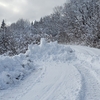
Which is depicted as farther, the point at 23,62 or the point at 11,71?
the point at 23,62

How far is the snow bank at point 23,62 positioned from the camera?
8.09 metres

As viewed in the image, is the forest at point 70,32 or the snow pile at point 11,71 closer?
the snow pile at point 11,71

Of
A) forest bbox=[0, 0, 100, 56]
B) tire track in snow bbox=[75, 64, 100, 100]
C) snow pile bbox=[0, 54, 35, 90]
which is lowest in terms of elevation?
tire track in snow bbox=[75, 64, 100, 100]

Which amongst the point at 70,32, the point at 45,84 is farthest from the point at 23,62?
the point at 70,32

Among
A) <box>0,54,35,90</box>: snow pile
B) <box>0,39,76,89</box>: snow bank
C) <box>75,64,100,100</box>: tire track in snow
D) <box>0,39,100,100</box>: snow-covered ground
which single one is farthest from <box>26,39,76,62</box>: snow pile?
<box>75,64,100,100</box>: tire track in snow

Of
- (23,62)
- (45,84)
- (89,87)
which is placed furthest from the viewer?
(23,62)

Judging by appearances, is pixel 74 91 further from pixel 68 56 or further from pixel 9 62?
pixel 68 56

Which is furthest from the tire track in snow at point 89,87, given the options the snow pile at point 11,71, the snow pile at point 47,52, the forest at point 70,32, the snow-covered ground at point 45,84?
the forest at point 70,32

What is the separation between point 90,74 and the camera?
8.59 m

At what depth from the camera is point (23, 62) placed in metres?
10.9

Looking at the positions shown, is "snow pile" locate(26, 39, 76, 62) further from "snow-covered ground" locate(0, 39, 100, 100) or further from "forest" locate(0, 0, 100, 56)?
"forest" locate(0, 0, 100, 56)

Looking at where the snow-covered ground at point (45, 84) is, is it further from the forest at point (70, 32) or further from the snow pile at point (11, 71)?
the forest at point (70, 32)

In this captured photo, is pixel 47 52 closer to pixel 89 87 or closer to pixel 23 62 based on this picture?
pixel 23 62

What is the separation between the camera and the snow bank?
809 centimetres
